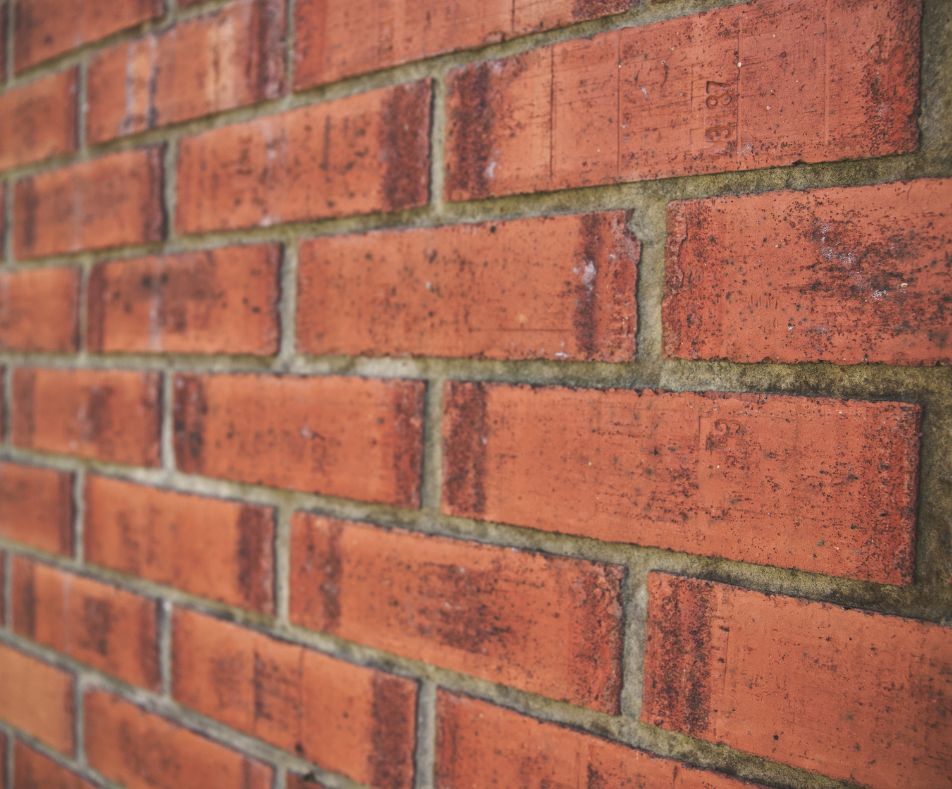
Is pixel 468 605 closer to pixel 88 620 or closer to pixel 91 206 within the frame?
pixel 88 620

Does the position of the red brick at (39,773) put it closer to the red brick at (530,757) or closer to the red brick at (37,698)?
the red brick at (37,698)

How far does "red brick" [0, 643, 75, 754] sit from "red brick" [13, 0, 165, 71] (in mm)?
859

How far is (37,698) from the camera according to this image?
1091 mm

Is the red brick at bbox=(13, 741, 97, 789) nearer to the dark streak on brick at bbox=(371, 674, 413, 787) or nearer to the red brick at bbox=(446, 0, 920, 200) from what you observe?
the dark streak on brick at bbox=(371, 674, 413, 787)

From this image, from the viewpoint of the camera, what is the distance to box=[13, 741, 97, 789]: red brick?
103cm

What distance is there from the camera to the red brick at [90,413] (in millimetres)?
921

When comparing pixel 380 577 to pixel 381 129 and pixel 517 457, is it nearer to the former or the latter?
pixel 517 457

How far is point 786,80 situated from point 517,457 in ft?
1.12

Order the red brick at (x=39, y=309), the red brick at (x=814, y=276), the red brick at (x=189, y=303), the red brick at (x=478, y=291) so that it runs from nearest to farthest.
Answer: the red brick at (x=814, y=276) < the red brick at (x=478, y=291) < the red brick at (x=189, y=303) < the red brick at (x=39, y=309)

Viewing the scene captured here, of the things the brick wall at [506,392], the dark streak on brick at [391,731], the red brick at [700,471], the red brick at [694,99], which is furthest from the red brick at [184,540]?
the red brick at [694,99]

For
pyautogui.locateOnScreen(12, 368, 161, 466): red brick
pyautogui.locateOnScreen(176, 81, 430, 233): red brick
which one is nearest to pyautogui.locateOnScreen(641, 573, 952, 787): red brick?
pyautogui.locateOnScreen(176, 81, 430, 233): red brick

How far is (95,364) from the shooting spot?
991 mm

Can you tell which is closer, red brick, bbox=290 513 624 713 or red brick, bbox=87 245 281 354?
red brick, bbox=290 513 624 713

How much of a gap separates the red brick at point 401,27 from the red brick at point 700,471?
301 mm
